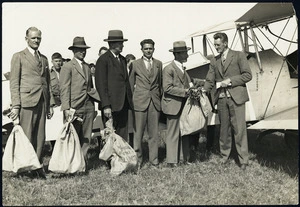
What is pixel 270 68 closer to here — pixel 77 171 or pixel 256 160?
pixel 256 160

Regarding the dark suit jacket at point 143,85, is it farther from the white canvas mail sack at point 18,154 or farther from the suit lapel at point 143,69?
the white canvas mail sack at point 18,154

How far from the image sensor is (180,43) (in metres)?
5.28

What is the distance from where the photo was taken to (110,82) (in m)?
4.86

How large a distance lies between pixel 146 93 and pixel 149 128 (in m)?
0.57

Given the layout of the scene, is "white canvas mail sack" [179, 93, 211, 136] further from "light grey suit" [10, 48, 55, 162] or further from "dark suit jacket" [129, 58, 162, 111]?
"light grey suit" [10, 48, 55, 162]

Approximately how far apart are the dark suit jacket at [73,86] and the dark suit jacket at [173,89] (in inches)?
48.1

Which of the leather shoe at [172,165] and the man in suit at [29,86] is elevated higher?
the man in suit at [29,86]

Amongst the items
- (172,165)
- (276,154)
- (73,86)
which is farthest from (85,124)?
(276,154)

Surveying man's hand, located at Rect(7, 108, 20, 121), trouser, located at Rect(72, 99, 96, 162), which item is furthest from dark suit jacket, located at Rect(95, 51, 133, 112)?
man's hand, located at Rect(7, 108, 20, 121)

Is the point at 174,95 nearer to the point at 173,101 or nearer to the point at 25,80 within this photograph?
the point at 173,101

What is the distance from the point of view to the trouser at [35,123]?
4461 millimetres

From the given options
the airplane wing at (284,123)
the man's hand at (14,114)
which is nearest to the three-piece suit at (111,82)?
the man's hand at (14,114)

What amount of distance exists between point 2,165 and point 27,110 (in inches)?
30.1

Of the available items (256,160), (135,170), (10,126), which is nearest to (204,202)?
(135,170)
